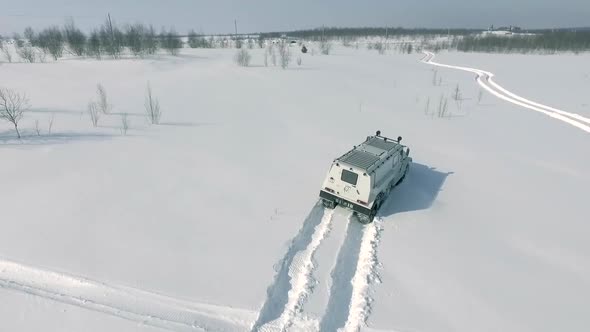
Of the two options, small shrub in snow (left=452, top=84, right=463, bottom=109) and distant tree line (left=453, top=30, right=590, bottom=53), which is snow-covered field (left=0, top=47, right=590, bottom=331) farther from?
distant tree line (left=453, top=30, right=590, bottom=53)

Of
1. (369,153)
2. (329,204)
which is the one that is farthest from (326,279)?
(369,153)

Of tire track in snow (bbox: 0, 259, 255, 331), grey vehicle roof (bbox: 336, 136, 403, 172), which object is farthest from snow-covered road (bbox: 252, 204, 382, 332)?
grey vehicle roof (bbox: 336, 136, 403, 172)

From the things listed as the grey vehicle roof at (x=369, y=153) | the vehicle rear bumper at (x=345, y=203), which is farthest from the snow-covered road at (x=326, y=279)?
the grey vehicle roof at (x=369, y=153)

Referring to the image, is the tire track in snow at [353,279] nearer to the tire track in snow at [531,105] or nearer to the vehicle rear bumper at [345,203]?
the vehicle rear bumper at [345,203]

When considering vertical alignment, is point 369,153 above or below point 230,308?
above

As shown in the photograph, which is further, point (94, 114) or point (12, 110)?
point (94, 114)

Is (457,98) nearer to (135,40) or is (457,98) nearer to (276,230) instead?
(276,230)

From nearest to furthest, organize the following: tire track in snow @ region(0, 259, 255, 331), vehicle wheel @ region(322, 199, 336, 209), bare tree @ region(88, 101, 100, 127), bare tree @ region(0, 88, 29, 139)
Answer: tire track in snow @ region(0, 259, 255, 331), vehicle wheel @ region(322, 199, 336, 209), bare tree @ region(0, 88, 29, 139), bare tree @ region(88, 101, 100, 127)
